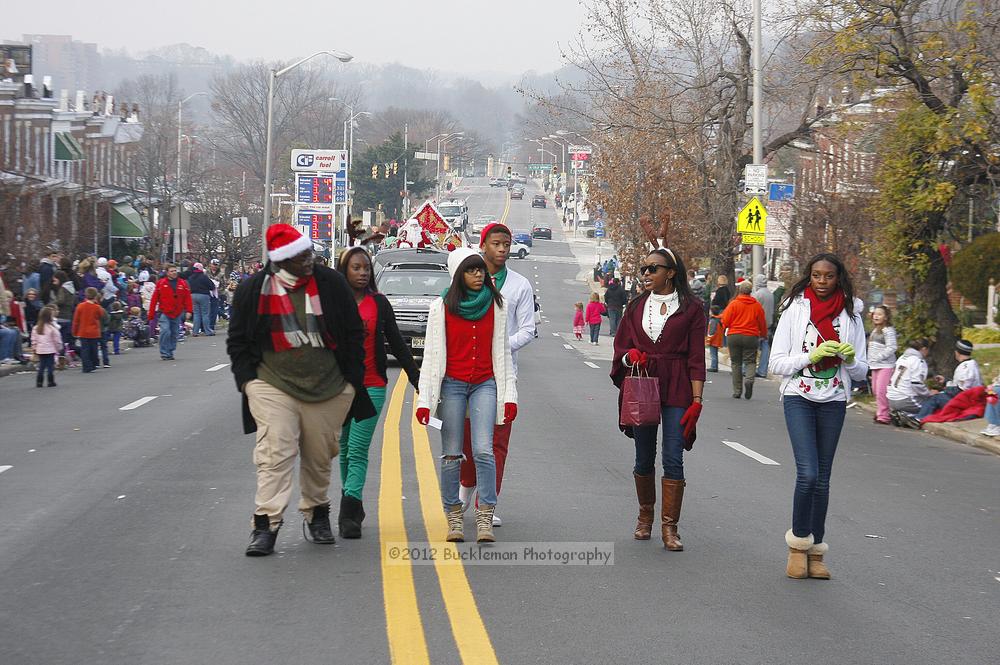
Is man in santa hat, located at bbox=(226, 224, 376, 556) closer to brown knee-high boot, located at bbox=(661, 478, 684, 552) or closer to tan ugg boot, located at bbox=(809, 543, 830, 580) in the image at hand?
brown knee-high boot, located at bbox=(661, 478, 684, 552)

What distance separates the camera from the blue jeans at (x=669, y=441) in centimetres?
809

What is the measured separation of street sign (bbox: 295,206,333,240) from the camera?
156ft

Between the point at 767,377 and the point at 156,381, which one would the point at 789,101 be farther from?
the point at 156,381

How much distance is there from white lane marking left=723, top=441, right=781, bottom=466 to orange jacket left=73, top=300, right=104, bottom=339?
12.1 metres

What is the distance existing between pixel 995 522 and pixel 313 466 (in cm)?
561

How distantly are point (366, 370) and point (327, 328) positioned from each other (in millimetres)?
984

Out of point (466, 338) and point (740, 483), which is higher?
point (466, 338)

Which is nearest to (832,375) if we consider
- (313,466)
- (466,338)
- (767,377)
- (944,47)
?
(466,338)

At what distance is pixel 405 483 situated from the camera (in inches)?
409

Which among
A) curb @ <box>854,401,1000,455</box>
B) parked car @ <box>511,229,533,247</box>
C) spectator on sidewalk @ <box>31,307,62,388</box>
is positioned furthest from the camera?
parked car @ <box>511,229,533,247</box>

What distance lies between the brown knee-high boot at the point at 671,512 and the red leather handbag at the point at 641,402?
413 mm

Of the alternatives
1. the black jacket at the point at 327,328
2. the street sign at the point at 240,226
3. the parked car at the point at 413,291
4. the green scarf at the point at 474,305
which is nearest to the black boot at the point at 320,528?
the black jacket at the point at 327,328

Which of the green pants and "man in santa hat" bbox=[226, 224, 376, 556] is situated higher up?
"man in santa hat" bbox=[226, 224, 376, 556]

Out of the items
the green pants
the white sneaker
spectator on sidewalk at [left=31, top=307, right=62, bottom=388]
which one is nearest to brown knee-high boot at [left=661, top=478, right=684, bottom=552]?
the white sneaker
